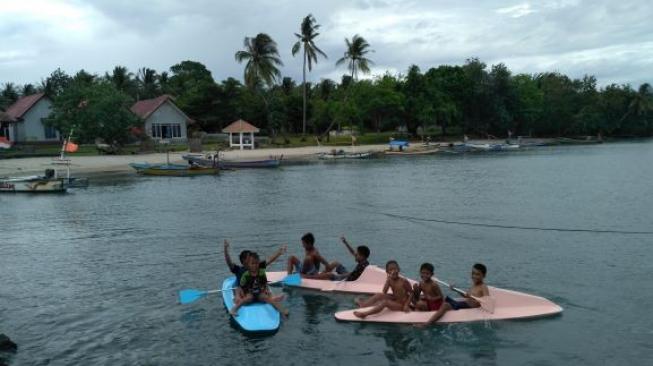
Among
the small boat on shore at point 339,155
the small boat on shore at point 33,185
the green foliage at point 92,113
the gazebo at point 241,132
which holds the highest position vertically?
the green foliage at point 92,113

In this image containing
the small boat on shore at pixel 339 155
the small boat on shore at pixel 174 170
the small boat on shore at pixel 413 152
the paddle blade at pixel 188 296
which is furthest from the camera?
the small boat on shore at pixel 413 152

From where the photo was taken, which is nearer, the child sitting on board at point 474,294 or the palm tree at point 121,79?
the child sitting on board at point 474,294

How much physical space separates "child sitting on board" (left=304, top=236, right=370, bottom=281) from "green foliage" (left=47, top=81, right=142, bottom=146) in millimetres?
46313

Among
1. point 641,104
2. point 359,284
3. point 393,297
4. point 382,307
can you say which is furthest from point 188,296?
point 641,104

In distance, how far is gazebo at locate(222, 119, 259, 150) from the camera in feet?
218

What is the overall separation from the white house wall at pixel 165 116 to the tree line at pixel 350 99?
5.05 metres

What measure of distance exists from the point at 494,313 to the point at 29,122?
6316 centimetres

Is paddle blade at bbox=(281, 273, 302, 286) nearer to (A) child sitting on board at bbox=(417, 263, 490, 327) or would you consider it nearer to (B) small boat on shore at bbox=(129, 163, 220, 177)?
(A) child sitting on board at bbox=(417, 263, 490, 327)

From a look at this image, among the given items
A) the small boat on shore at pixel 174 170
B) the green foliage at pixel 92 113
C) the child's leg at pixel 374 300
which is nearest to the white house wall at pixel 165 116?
the green foliage at pixel 92 113

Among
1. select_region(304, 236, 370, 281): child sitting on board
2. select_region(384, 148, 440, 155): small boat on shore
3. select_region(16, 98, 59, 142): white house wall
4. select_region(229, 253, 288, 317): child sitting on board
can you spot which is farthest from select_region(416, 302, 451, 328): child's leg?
select_region(16, 98, 59, 142): white house wall

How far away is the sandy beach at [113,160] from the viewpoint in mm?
46750

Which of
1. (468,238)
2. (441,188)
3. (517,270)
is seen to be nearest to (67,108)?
(441,188)

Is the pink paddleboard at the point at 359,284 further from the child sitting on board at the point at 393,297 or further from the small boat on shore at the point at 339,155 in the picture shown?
the small boat on shore at the point at 339,155

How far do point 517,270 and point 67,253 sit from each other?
581 inches
